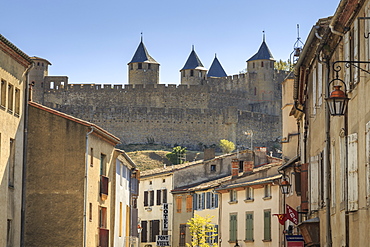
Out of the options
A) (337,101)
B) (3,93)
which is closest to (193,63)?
(3,93)

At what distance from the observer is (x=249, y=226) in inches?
1315

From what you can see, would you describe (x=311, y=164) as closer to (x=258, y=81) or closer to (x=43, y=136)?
(x=43, y=136)

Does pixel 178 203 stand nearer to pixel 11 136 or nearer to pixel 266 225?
pixel 266 225

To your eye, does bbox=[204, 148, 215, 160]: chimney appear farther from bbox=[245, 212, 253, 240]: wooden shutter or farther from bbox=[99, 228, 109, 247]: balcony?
bbox=[99, 228, 109, 247]: balcony

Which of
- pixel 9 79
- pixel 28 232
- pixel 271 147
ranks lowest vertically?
pixel 28 232

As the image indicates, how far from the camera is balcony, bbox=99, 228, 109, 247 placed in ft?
86.3

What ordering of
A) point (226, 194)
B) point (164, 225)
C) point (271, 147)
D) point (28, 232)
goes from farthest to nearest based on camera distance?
point (271, 147) → point (164, 225) → point (226, 194) → point (28, 232)

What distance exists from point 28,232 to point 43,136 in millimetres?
2719

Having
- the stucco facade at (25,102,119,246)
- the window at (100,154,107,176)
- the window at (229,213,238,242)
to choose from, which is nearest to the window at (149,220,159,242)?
the window at (229,213,238,242)

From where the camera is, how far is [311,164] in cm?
1650

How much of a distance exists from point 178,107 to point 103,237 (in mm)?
63974

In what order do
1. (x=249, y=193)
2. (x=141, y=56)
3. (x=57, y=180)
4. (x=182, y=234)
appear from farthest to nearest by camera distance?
(x=141, y=56) < (x=182, y=234) < (x=249, y=193) < (x=57, y=180)

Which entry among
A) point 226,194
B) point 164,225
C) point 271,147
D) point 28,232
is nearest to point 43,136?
point 28,232

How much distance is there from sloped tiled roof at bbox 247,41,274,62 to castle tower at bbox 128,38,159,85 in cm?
1098
